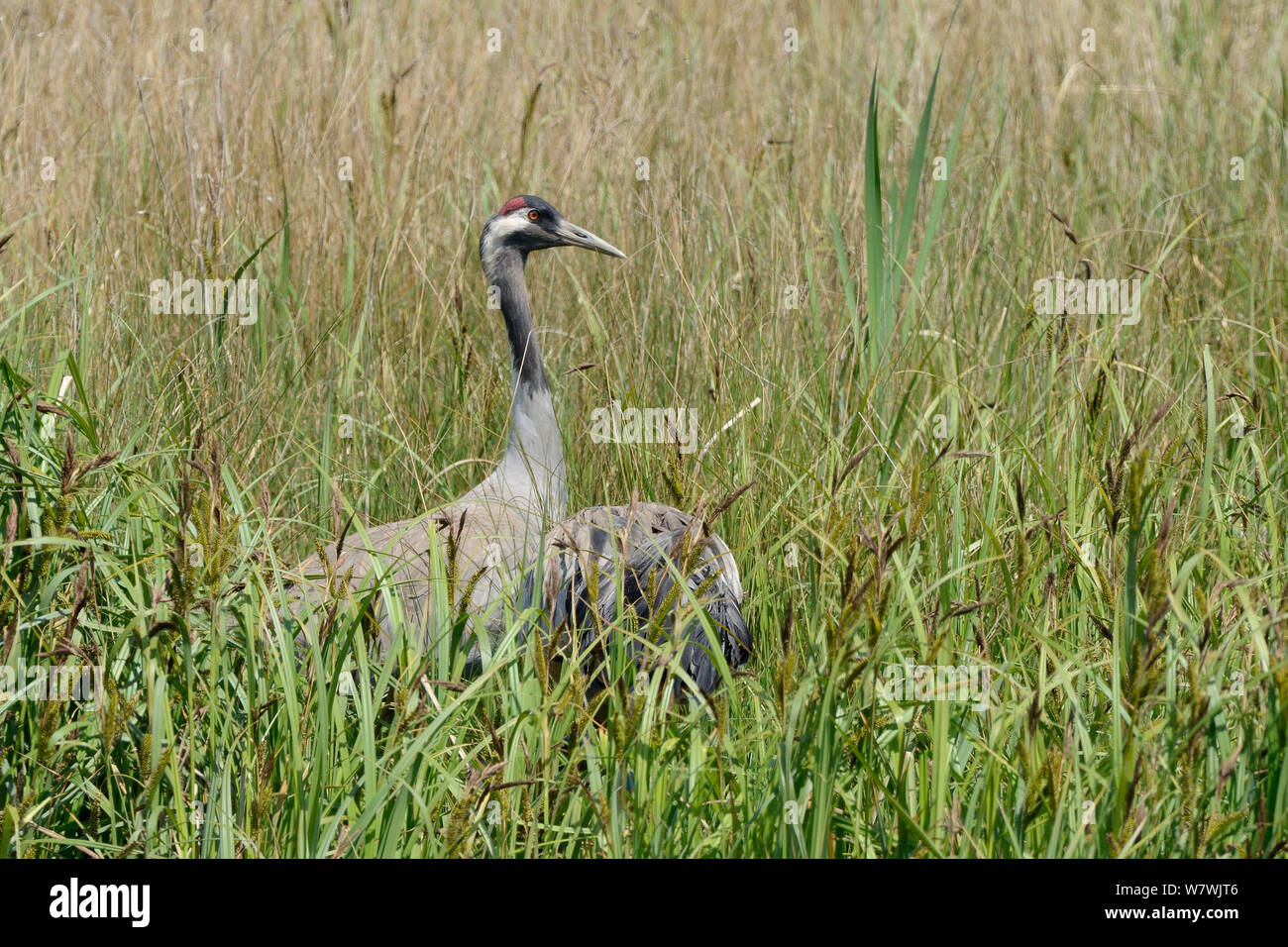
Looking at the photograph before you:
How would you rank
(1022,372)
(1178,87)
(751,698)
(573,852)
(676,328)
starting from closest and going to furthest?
(573,852), (751,698), (1022,372), (676,328), (1178,87)

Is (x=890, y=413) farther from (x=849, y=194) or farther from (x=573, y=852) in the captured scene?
(x=573, y=852)

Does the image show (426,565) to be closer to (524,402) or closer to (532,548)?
(532,548)

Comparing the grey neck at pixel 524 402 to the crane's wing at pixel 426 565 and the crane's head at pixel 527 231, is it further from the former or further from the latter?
the crane's wing at pixel 426 565

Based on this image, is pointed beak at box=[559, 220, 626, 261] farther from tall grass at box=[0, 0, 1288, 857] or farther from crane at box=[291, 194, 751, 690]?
tall grass at box=[0, 0, 1288, 857]

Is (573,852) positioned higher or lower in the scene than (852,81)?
lower

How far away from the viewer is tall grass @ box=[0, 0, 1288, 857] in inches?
85.8


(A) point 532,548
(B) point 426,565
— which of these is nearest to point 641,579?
(A) point 532,548

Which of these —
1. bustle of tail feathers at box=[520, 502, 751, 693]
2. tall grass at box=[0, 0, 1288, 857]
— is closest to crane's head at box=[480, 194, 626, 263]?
tall grass at box=[0, 0, 1288, 857]

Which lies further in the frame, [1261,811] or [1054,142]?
[1054,142]

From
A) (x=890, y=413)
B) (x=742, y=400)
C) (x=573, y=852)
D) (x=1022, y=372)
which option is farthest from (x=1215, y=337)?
(x=573, y=852)

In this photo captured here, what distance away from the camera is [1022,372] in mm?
3887

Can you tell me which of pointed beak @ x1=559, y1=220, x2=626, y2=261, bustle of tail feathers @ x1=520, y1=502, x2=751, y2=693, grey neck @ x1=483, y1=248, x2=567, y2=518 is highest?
pointed beak @ x1=559, y1=220, x2=626, y2=261

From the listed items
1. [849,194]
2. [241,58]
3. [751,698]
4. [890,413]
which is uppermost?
[241,58]

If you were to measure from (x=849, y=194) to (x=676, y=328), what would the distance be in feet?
2.71
